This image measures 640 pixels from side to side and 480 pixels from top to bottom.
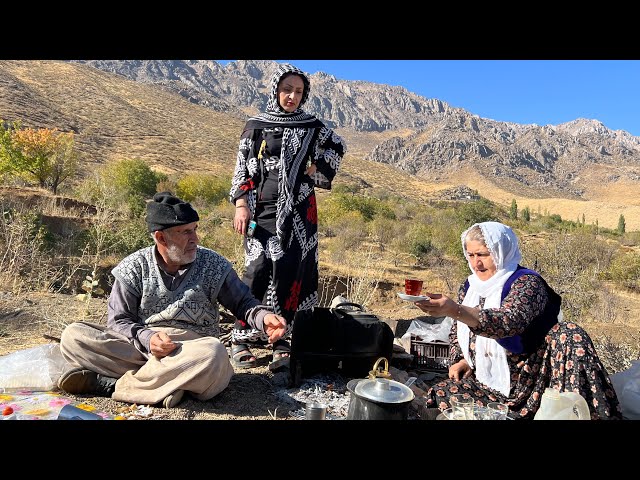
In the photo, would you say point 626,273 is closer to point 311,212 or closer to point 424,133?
point 311,212

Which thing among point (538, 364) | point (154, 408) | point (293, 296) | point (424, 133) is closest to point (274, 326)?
point (154, 408)

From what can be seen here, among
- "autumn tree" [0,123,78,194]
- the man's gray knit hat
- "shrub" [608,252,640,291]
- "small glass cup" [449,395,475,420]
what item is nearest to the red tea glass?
"small glass cup" [449,395,475,420]

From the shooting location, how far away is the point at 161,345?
290 centimetres

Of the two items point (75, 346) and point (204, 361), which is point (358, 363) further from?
point (75, 346)

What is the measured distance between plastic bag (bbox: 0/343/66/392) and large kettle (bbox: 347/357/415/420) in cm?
200

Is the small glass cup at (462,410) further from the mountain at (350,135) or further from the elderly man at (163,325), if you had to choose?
the mountain at (350,135)

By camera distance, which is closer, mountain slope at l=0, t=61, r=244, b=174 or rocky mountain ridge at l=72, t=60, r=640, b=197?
mountain slope at l=0, t=61, r=244, b=174

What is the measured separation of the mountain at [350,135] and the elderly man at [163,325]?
2026 centimetres

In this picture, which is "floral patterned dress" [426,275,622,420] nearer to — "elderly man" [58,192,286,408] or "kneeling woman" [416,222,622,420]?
"kneeling woman" [416,222,622,420]

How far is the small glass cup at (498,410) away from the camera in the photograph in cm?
252

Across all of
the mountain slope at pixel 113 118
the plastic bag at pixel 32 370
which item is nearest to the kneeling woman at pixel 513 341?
the plastic bag at pixel 32 370

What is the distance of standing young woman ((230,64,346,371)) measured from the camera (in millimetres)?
3807
